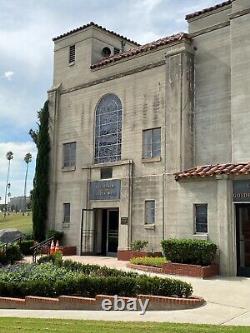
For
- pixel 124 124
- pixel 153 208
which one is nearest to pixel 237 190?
pixel 153 208

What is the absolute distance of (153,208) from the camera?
21500mm

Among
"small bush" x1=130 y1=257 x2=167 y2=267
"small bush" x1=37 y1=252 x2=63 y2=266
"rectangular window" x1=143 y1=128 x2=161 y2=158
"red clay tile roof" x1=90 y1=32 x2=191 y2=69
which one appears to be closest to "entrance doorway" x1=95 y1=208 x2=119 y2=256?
"rectangular window" x1=143 y1=128 x2=161 y2=158

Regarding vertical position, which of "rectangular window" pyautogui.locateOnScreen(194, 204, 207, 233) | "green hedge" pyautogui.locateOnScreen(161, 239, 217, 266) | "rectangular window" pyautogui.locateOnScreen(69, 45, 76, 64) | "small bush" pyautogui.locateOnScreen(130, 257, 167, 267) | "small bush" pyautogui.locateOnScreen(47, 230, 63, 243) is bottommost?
"small bush" pyautogui.locateOnScreen(130, 257, 167, 267)

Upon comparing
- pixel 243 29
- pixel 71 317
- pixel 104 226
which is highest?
pixel 243 29

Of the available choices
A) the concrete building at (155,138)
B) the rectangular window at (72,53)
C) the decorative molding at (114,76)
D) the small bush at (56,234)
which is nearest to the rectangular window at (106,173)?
the concrete building at (155,138)

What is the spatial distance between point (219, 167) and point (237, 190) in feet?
4.59

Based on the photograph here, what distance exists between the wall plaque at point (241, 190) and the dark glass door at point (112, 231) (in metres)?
8.86

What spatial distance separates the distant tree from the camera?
26.8 m

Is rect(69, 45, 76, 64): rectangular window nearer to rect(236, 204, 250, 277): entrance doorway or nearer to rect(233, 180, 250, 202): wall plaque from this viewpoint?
rect(233, 180, 250, 202): wall plaque

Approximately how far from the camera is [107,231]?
966 inches

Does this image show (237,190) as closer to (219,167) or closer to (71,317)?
(219,167)

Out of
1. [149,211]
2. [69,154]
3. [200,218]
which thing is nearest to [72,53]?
[69,154]

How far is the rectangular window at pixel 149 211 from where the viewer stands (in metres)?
21.5

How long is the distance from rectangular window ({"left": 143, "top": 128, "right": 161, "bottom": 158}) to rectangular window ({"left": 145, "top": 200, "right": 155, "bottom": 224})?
2.34m
